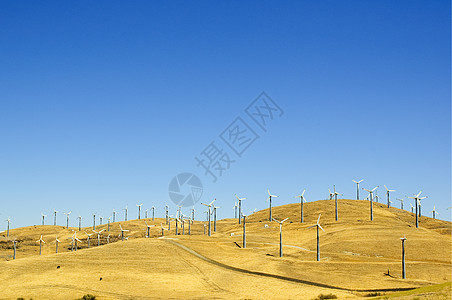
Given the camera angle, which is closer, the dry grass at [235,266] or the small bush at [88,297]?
the small bush at [88,297]

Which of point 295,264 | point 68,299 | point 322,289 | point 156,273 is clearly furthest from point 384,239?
point 68,299

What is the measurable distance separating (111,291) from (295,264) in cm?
5561

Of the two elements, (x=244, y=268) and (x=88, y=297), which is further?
(x=244, y=268)

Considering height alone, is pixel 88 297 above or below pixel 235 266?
below

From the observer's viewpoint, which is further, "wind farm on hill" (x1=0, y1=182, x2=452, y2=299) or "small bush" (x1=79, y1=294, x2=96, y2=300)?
"wind farm on hill" (x1=0, y1=182, x2=452, y2=299)

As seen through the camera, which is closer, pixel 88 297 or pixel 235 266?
pixel 88 297

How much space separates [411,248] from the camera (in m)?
159

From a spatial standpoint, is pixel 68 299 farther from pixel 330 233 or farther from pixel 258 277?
pixel 330 233

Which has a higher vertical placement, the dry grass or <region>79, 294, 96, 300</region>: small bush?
the dry grass

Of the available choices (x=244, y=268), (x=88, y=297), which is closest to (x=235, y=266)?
(x=244, y=268)

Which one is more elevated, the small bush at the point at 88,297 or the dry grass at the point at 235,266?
the dry grass at the point at 235,266

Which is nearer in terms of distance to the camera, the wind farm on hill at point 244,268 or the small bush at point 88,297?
the small bush at point 88,297

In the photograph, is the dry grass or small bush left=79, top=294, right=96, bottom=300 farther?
the dry grass

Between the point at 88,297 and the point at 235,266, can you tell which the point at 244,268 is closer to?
the point at 235,266
